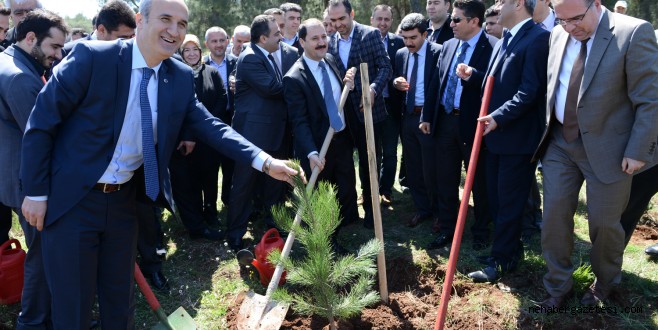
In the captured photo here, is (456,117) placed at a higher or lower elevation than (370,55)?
lower

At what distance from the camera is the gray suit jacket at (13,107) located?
3158 mm

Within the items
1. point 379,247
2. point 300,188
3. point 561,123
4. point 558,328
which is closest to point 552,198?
point 561,123

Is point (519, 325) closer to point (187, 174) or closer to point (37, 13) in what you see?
point (187, 174)

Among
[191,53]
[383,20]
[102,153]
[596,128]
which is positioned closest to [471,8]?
[596,128]

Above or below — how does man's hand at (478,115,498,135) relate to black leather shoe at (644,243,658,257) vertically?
above

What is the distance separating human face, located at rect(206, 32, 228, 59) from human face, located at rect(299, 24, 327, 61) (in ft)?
6.38

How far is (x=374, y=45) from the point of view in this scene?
17.8 feet

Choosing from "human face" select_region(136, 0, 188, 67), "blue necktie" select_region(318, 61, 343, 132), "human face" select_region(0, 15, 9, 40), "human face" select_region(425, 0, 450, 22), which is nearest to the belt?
"human face" select_region(136, 0, 188, 67)

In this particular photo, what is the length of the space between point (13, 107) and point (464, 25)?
3.42 metres

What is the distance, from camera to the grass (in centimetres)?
353

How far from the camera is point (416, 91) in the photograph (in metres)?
5.40

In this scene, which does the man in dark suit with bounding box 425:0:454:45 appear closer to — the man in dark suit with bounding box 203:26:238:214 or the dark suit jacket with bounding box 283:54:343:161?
the dark suit jacket with bounding box 283:54:343:161

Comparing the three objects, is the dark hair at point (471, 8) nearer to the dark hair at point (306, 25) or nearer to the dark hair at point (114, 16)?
the dark hair at point (306, 25)

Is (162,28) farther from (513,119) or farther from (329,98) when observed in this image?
(513,119)
